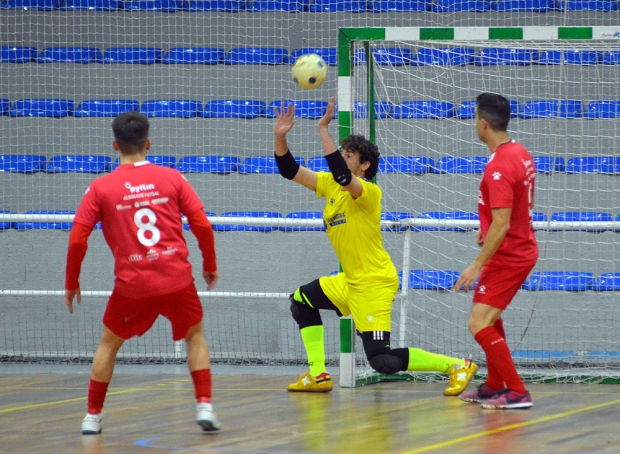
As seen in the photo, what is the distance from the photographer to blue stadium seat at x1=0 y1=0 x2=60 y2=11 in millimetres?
12594

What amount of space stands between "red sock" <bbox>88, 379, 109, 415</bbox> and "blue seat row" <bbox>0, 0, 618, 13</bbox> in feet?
Answer: 26.8

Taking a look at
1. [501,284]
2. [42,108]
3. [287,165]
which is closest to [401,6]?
[42,108]

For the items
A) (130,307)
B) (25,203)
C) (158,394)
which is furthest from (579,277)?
(25,203)

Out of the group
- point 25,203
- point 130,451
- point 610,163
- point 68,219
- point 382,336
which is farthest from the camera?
point 25,203

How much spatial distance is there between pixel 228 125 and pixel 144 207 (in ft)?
21.5

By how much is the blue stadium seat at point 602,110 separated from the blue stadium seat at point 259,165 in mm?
3331

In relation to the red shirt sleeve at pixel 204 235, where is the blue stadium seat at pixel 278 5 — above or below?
above

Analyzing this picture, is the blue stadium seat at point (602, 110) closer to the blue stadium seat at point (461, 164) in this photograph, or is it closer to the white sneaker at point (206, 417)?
the blue stadium seat at point (461, 164)

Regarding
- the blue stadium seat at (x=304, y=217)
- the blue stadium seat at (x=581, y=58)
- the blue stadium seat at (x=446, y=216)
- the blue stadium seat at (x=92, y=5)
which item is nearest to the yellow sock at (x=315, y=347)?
the blue stadium seat at (x=446, y=216)

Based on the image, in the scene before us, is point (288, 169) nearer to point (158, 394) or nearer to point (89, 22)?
point (158, 394)

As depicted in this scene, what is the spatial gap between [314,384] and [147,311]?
2.20 meters

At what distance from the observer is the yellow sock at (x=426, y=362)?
6548 mm

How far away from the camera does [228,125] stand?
11414mm

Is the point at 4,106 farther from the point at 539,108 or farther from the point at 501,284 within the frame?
the point at 501,284
